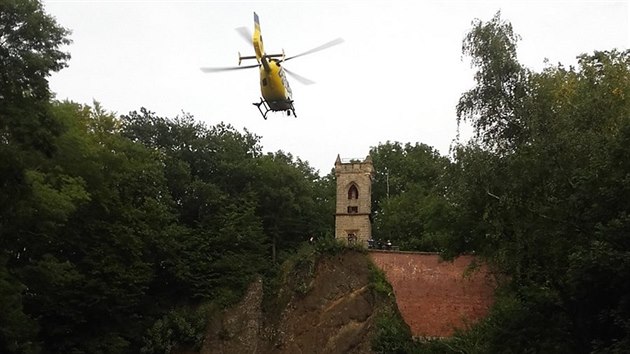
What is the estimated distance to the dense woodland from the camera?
17.6m

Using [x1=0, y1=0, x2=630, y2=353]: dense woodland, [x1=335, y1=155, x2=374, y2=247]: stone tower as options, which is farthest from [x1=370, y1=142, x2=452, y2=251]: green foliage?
[x1=335, y1=155, x2=374, y2=247]: stone tower

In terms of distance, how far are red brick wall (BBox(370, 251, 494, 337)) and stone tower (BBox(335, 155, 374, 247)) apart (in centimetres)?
716

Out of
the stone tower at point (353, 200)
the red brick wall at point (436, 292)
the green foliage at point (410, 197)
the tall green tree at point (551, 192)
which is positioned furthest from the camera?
the stone tower at point (353, 200)

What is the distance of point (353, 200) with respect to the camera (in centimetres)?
4169

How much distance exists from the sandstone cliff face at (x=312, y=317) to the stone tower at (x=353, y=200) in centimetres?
670

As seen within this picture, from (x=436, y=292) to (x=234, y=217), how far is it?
33.8 feet

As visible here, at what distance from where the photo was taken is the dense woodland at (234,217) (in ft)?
57.7

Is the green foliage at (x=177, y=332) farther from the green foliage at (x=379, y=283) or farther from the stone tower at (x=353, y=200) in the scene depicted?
the stone tower at (x=353, y=200)

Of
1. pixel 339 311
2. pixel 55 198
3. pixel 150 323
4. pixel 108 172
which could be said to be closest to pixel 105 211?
pixel 108 172

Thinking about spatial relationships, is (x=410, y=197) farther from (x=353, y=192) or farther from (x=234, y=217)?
(x=234, y=217)

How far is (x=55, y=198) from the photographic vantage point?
2283 cm

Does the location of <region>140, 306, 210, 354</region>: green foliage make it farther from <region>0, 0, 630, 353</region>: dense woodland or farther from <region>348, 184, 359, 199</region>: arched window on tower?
<region>348, 184, 359, 199</region>: arched window on tower

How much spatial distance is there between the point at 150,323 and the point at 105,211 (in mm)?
5463

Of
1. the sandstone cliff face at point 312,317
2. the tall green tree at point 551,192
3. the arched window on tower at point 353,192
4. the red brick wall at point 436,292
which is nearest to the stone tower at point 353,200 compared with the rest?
the arched window on tower at point 353,192
